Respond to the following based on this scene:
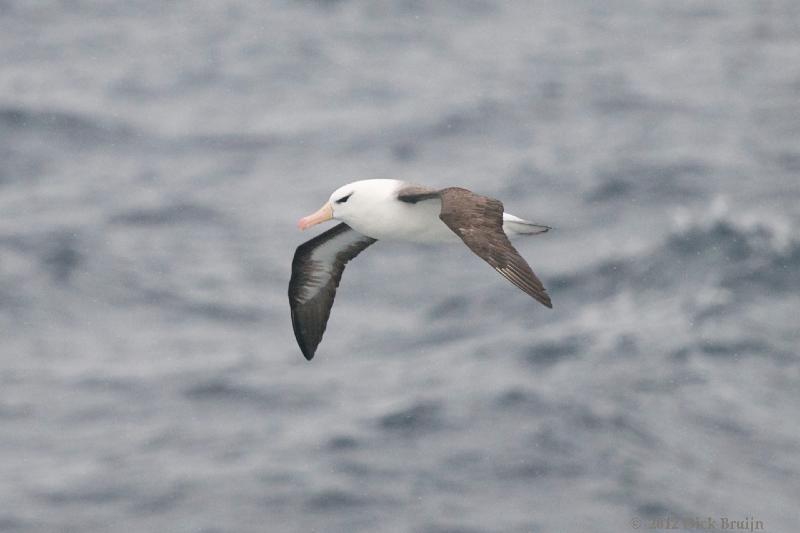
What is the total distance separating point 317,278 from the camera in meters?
17.0

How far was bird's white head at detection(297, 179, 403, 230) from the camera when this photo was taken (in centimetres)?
1523

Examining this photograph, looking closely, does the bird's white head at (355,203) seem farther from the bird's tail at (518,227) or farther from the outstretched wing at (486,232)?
the bird's tail at (518,227)

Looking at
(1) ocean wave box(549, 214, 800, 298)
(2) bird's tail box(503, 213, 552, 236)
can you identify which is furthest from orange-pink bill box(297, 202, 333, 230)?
(1) ocean wave box(549, 214, 800, 298)

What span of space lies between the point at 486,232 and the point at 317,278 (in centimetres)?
361

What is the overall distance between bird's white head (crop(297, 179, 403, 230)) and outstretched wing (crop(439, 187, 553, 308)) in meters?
0.96

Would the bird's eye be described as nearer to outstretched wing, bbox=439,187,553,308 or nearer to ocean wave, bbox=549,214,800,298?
outstretched wing, bbox=439,187,553,308

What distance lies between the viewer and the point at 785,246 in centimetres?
3075

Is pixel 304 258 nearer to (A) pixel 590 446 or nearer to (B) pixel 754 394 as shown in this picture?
(A) pixel 590 446

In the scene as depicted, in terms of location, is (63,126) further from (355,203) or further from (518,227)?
(518,227)

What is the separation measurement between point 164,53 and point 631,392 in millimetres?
20903

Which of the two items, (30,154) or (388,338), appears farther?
(30,154)

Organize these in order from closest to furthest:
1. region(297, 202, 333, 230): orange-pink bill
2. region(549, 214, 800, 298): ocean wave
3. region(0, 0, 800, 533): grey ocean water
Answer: region(297, 202, 333, 230): orange-pink bill
region(0, 0, 800, 533): grey ocean water
region(549, 214, 800, 298): ocean wave

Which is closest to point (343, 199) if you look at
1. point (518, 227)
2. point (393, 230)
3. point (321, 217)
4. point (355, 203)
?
point (355, 203)

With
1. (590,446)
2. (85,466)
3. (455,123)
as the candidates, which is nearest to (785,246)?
(590,446)
